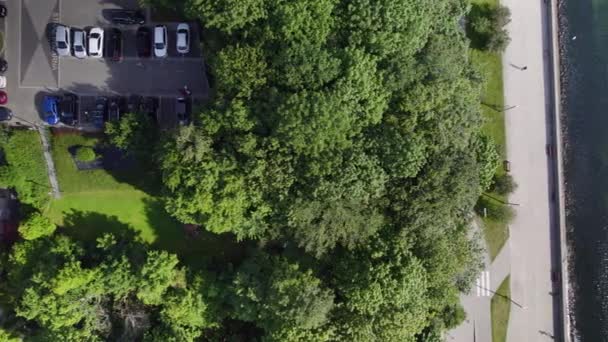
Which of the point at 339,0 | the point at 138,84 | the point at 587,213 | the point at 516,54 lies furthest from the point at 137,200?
the point at 587,213

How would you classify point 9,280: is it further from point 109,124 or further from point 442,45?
point 442,45

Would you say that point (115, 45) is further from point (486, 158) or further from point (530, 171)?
point (530, 171)

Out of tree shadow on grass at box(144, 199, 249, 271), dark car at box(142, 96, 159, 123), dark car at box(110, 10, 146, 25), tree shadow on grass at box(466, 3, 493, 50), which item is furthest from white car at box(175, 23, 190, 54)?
tree shadow on grass at box(466, 3, 493, 50)

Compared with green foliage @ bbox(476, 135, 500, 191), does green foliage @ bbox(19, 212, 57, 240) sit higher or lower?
lower

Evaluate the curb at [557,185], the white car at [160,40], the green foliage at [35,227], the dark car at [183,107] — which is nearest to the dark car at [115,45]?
the white car at [160,40]

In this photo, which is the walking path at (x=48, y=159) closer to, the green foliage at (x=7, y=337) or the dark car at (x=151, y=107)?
the dark car at (x=151, y=107)

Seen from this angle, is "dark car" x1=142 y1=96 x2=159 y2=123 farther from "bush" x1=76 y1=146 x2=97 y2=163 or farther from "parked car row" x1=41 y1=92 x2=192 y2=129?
"bush" x1=76 y1=146 x2=97 y2=163

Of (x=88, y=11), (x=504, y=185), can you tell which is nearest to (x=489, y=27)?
(x=504, y=185)
